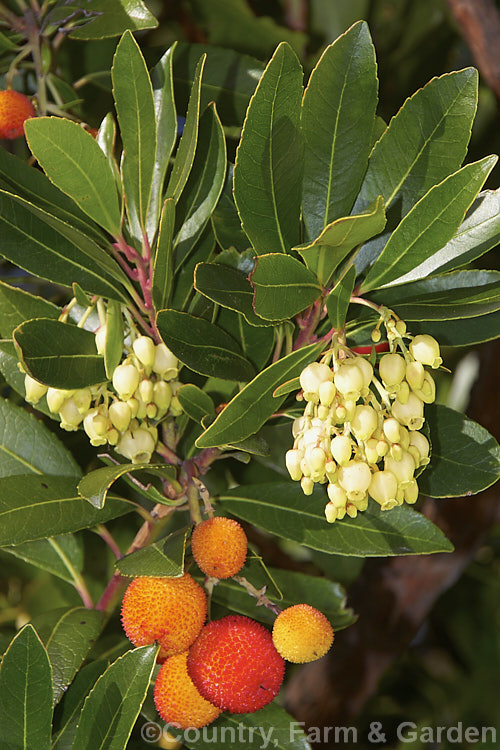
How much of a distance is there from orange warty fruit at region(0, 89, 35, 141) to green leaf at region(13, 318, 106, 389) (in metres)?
0.37

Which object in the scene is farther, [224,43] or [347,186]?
[224,43]

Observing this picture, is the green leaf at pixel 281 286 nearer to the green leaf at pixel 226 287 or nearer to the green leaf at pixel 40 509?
the green leaf at pixel 226 287

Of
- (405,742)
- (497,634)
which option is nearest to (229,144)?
(405,742)

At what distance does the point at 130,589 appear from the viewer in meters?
0.74

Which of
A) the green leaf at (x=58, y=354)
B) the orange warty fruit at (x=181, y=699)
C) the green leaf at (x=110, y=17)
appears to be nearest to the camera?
the green leaf at (x=58, y=354)

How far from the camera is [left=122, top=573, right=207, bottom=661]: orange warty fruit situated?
2.32ft

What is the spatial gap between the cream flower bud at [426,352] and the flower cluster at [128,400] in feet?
0.77

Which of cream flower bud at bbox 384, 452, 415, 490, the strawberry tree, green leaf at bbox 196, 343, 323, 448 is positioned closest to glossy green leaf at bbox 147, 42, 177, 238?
the strawberry tree

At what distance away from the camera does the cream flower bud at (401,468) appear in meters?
0.65

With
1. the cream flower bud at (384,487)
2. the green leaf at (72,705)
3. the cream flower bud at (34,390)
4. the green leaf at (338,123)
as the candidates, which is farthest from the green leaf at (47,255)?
the green leaf at (72,705)

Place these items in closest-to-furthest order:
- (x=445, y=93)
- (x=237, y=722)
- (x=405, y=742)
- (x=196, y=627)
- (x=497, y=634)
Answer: (x=445, y=93) → (x=196, y=627) → (x=237, y=722) → (x=405, y=742) → (x=497, y=634)

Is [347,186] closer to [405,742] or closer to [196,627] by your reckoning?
[196,627]

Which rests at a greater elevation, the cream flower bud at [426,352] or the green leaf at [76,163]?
the green leaf at [76,163]

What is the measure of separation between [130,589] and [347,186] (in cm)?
45
